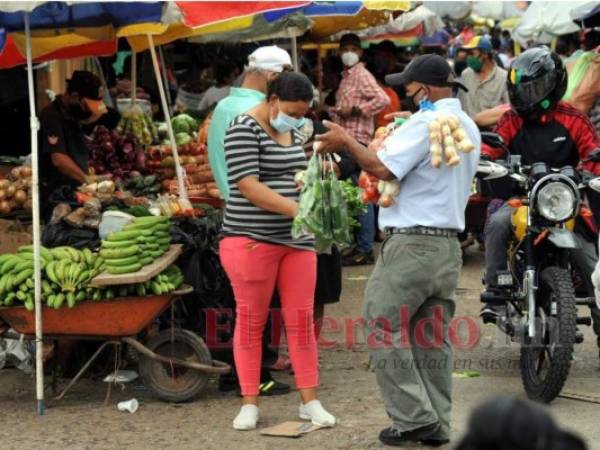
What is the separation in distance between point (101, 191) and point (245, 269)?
7.60 feet

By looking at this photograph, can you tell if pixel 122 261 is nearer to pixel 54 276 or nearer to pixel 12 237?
pixel 54 276

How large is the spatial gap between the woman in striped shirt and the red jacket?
1.63m

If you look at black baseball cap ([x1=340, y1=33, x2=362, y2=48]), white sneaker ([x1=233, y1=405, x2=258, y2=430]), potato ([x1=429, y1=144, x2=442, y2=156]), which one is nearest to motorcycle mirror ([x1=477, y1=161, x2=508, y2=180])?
potato ([x1=429, y1=144, x2=442, y2=156])

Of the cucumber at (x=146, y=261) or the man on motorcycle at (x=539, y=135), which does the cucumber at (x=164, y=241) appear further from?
the man on motorcycle at (x=539, y=135)

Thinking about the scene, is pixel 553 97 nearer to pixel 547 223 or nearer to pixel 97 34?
pixel 547 223

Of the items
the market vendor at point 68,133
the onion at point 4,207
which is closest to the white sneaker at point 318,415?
the onion at point 4,207

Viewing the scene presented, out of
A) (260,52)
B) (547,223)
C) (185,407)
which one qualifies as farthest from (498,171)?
(185,407)

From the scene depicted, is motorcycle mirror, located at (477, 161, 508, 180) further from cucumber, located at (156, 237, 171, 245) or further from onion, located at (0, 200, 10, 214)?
onion, located at (0, 200, 10, 214)

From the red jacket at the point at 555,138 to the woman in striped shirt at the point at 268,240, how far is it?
1.63m

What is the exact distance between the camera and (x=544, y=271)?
6.97 m

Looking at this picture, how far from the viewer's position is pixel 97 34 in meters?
7.96

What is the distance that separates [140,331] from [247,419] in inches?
39.6

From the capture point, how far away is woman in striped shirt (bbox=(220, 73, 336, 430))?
6137mm

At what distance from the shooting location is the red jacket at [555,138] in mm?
7344
